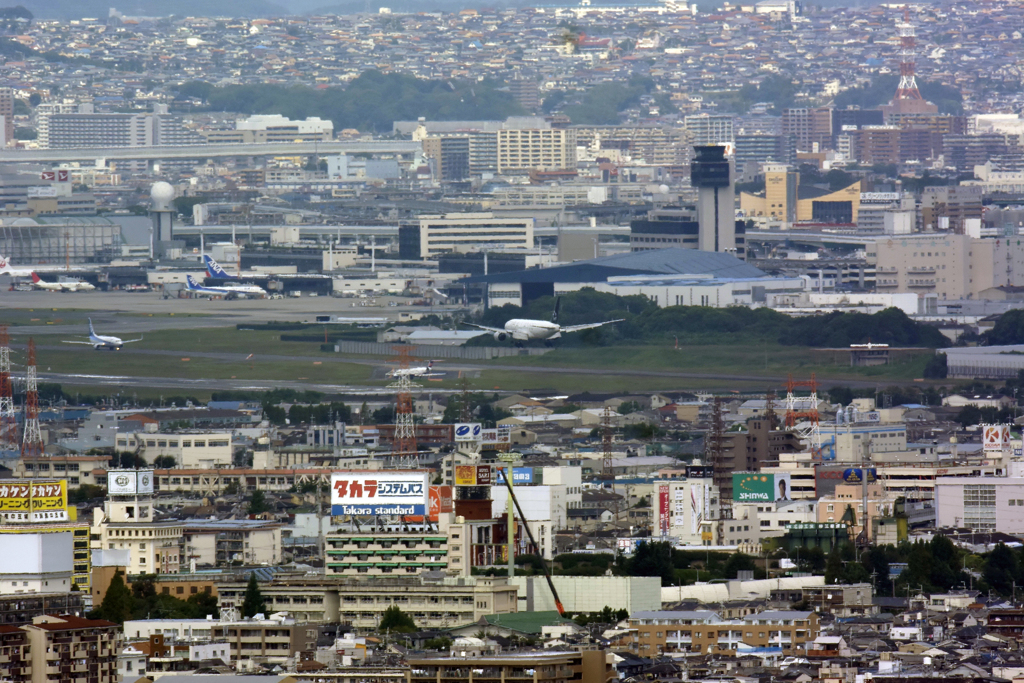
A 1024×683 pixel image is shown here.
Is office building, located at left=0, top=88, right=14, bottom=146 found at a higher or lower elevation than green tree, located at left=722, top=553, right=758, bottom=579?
higher

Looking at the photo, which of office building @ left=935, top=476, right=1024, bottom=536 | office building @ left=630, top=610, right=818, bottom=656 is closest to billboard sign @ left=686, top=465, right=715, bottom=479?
office building @ left=935, top=476, right=1024, bottom=536

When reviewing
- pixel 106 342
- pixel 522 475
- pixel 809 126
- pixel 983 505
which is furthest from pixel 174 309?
pixel 809 126

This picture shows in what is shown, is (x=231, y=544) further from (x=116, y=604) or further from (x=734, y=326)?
(x=734, y=326)

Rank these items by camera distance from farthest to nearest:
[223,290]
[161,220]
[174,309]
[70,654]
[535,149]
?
[535,149] → [161,220] → [223,290] → [174,309] → [70,654]

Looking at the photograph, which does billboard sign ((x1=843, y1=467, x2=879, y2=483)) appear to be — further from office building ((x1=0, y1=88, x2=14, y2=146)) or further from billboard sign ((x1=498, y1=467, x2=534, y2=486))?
office building ((x1=0, y1=88, x2=14, y2=146))

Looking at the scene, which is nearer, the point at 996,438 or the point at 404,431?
the point at 996,438

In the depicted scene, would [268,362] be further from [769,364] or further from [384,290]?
[384,290]

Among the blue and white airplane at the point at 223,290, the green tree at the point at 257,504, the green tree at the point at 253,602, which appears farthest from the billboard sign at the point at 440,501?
the blue and white airplane at the point at 223,290
